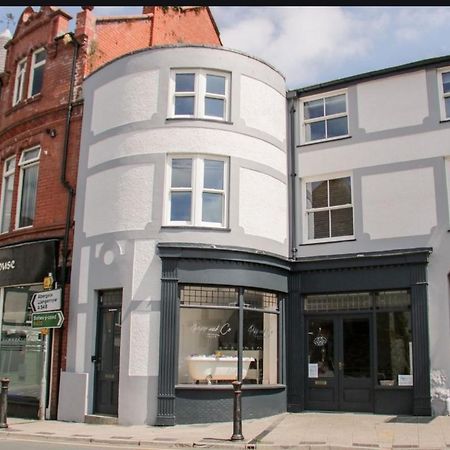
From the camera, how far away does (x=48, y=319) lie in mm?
14500

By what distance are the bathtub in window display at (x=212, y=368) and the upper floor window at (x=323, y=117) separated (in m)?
6.35

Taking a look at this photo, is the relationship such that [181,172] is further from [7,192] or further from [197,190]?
[7,192]

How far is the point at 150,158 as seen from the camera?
14914 millimetres

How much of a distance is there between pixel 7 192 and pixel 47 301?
5.47 metres

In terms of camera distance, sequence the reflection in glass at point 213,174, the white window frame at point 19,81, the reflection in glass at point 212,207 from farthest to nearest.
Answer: the white window frame at point 19,81
the reflection in glass at point 213,174
the reflection in glass at point 212,207

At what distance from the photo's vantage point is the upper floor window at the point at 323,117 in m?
16.6

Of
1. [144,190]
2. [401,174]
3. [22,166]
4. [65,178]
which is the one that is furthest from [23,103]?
[401,174]

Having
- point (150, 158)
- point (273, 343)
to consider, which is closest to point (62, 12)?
point (150, 158)

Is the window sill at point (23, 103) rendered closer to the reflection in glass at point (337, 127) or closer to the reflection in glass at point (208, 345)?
the reflection in glass at point (208, 345)

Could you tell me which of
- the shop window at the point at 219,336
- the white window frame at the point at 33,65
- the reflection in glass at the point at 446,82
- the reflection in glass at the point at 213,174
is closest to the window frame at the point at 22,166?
the white window frame at the point at 33,65

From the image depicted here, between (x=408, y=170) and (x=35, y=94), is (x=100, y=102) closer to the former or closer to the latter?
(x=35, y=94)

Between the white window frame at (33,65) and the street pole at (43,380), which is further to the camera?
the white window frame at (33,65)

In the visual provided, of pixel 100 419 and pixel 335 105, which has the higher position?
pixel 335 105

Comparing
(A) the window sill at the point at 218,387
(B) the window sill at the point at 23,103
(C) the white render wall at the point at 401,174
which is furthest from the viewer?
(B) the window sill at the point at 23,103
